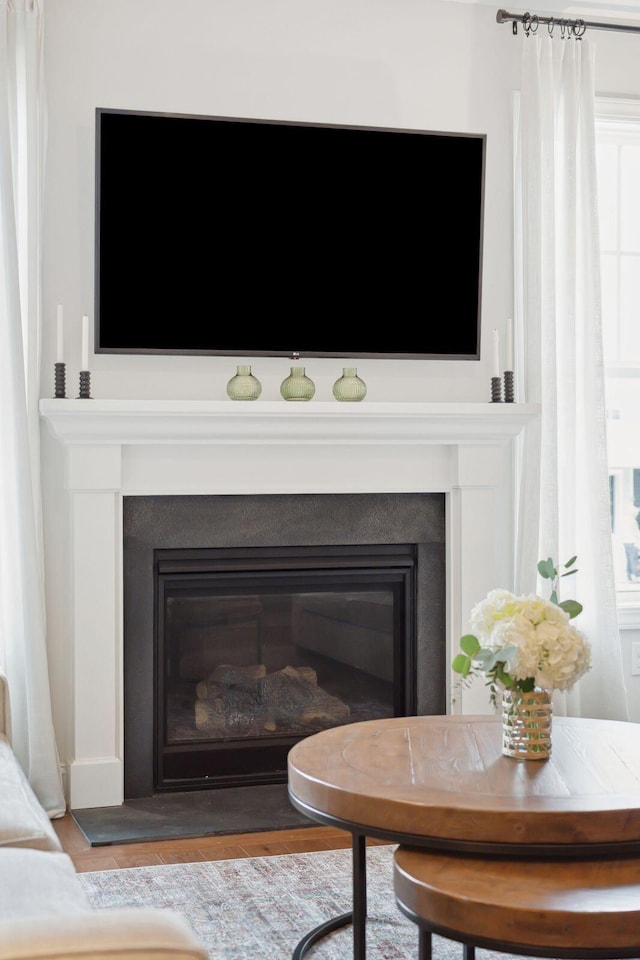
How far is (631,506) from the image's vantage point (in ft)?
15.2

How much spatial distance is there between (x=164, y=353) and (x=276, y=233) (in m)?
0.59

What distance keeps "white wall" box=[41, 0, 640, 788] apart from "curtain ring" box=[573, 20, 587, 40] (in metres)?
0.11

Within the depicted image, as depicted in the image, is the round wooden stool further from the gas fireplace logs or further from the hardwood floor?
the gas fireplace logs

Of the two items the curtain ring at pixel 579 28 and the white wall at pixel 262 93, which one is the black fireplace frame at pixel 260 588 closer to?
the white wall at pixel 262 93

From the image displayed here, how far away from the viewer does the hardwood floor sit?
3186mm

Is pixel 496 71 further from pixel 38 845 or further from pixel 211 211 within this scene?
pixel 38 845

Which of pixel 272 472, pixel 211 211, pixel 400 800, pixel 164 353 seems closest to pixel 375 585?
pixel 272 472

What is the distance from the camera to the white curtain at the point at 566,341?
4160 mm

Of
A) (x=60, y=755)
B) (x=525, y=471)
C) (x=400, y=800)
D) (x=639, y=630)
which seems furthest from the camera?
(x=639, y=630)

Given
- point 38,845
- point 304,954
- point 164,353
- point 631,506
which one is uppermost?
point 164,353

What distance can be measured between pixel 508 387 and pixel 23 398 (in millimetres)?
1743

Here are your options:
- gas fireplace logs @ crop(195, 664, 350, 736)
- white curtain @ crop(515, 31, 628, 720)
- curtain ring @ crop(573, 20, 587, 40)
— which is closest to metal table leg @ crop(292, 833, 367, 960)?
gas fireplace logs @ crop(195, 664, 350, 736)

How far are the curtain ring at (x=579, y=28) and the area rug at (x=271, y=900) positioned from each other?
3090 mm

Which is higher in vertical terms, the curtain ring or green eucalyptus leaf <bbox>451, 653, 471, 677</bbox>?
the curtain ring
